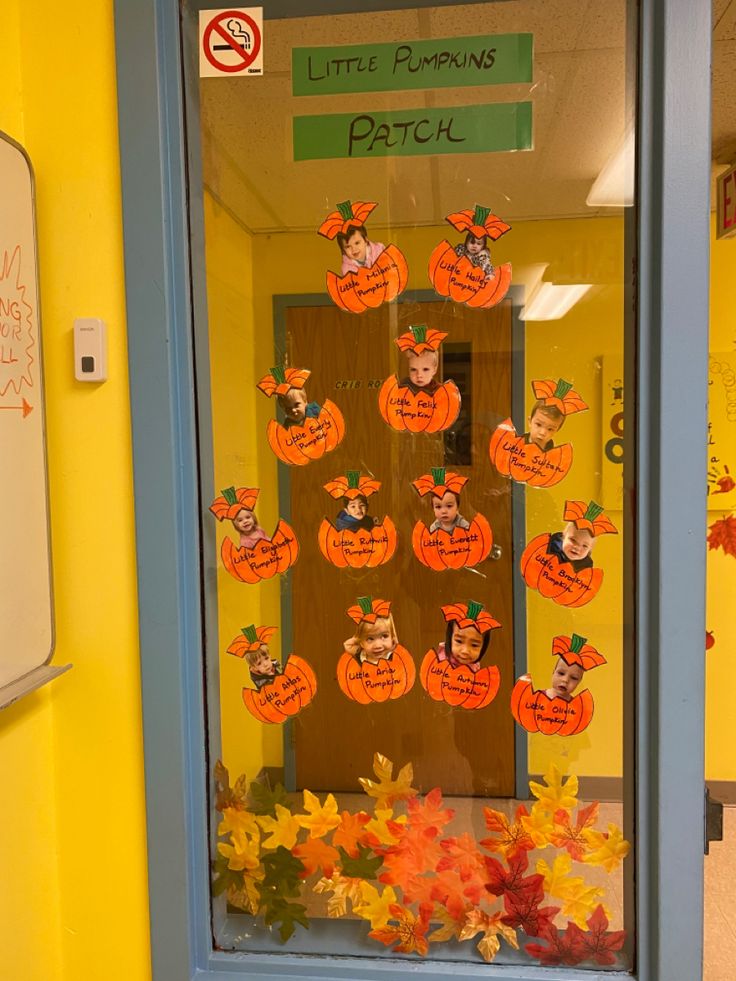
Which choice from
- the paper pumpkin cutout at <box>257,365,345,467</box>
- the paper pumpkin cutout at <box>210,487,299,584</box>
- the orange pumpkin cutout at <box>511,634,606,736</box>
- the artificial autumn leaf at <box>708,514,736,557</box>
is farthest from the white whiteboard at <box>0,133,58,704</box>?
the artificial autumn leaf at <box>708,514,736,557</box>

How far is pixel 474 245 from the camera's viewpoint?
120cm

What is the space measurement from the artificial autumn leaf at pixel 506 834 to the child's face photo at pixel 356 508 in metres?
0.60

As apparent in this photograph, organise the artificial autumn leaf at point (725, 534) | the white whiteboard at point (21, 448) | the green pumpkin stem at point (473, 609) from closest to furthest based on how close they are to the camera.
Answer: the white whiteboard at point (21, 448)
the green pumpkin stem at point (473, 609)
the artificial autumn leaf at point (725, 534)

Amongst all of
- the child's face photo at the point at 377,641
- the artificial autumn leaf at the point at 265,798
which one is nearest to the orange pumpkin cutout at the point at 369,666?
the child's face photo at the point at 377,641

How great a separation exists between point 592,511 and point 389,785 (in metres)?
0.64

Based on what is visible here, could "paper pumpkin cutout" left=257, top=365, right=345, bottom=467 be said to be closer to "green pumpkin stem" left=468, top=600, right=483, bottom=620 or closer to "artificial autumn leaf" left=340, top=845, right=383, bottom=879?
"green pumpkin stem" left=468, top=600, right=483, bottom=620

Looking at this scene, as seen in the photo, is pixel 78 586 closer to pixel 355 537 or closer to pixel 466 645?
pixel 355 537

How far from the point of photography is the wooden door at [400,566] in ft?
4.00

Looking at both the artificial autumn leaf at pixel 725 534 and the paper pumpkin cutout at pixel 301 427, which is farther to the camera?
the artificial autumn leaf at pixel 725 534

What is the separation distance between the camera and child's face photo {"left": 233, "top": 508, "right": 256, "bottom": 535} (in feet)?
4.20

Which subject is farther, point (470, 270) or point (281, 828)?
point (281, 828)

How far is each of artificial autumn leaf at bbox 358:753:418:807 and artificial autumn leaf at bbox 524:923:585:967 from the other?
0.36 m

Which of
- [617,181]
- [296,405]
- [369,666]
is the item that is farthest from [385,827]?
[617,181]

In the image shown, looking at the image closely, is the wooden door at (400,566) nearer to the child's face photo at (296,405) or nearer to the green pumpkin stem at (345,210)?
the child's face photo at (296,405)
